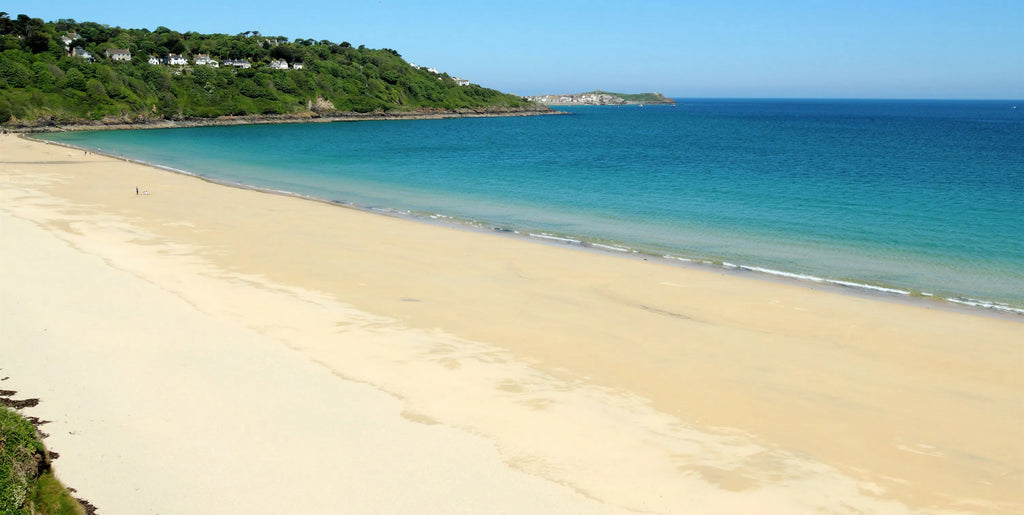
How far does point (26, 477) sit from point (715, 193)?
34163 millimetres

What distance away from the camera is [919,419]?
1110 centimetres

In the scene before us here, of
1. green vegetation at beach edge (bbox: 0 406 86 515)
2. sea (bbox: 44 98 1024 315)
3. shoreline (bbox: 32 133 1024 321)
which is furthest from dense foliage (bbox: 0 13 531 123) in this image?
green vegetation at beach edge (bbox: 0 406 86 515)

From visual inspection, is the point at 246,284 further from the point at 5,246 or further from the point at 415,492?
the point at 415,492

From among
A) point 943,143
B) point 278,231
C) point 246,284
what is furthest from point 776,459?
point 943,143

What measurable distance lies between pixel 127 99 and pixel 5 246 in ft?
285

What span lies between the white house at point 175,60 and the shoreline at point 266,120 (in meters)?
26.8

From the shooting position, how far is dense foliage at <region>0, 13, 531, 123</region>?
9019cm

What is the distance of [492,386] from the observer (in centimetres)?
1177

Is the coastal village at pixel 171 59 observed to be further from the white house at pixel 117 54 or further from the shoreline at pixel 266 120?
the shoreline at pixel 266 120

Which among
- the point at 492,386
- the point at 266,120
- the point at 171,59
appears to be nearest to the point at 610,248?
the point at 492,386

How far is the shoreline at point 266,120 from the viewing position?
8306 centimetres

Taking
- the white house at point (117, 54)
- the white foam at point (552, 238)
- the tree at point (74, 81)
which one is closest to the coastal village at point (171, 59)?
the white house at point (117, 54)

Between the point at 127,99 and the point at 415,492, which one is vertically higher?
the point at 127,99

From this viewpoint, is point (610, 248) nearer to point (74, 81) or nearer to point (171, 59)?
point (74, 81)
